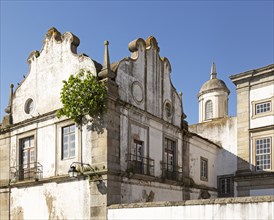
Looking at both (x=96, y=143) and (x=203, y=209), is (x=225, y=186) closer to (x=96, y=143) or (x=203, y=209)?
(x=96, y=143)

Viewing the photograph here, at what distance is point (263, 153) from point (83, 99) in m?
12.5

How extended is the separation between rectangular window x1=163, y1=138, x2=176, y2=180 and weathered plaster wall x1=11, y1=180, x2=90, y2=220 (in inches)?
197

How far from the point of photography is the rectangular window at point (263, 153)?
903 inches

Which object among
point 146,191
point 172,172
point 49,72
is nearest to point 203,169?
point 172,172

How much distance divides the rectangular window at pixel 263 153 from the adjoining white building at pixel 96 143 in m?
0.39

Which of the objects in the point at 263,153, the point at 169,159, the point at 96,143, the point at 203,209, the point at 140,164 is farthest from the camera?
the point at 263,153

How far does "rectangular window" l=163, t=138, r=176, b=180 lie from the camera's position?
63.7 ft

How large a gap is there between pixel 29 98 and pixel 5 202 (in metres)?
5.12

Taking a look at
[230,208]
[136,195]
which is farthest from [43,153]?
[230,208]

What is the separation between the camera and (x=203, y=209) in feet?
40.4

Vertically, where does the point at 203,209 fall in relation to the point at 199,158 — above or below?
below

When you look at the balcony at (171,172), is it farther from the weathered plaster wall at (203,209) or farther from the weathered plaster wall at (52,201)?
the weathered plaster wall at (203,209)

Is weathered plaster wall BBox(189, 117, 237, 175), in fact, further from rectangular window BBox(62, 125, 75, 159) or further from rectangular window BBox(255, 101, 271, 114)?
rectangular window BBox(62, 125, 75, 159)

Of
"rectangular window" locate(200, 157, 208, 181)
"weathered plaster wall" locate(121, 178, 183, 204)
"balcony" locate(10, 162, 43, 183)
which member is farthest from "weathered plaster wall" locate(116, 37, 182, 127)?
"balcony" locate(10, 162, 43, 183)
